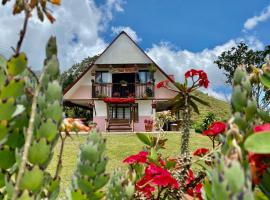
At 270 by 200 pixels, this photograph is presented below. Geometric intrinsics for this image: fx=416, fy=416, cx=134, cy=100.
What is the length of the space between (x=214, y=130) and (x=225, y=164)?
4.95ft

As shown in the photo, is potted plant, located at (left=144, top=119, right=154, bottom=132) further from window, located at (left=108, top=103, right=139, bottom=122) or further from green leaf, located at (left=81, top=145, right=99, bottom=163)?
green leaf, located at (left=81, top=145, right=99, bottom=163)

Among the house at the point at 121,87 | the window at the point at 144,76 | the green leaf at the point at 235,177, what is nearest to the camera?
the green leaf at the point at 235,177

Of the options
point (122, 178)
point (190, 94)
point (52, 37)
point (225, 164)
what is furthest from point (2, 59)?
point (190, 94)

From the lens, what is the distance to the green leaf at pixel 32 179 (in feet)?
3.59

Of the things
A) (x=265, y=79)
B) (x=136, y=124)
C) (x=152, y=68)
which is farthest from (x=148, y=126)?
(x=265, y=79)

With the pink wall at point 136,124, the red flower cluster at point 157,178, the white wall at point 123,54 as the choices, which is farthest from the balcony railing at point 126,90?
the red flower cluster at point 157,178

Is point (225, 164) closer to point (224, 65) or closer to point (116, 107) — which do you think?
point (116, 107)

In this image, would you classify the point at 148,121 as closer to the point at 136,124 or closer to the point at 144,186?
the point at 136,124

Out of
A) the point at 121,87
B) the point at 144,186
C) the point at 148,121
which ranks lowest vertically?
the point at 144,186

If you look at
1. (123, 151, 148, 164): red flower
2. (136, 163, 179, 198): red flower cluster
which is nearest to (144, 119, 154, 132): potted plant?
(123, 151, 148, 164): red flower

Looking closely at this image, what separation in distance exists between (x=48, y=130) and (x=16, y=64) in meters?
0.20

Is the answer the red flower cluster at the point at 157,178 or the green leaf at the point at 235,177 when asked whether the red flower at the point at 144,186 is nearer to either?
the red flower cluster at the point at 157,178

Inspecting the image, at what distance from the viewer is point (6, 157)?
1.27 metres

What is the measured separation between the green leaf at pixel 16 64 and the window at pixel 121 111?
1251 inches
